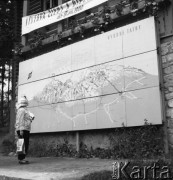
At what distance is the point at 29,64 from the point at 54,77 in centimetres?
162

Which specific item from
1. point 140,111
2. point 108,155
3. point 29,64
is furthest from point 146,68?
point 29,64

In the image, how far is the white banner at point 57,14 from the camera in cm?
966

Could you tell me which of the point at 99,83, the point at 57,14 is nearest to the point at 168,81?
the point at 99,83

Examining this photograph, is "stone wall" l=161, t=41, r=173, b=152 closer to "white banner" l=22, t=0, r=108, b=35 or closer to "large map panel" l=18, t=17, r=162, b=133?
"large map panel" l=18, t=17, r=162, b=133

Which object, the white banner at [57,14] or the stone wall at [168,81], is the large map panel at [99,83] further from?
the white banner at [57,14]

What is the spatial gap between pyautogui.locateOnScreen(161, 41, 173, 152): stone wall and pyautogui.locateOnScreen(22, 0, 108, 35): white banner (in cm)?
273

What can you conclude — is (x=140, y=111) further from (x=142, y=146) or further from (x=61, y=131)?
(x=61, y=131)

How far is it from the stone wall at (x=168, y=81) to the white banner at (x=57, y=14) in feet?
8.96

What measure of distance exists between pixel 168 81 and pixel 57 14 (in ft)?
16.1

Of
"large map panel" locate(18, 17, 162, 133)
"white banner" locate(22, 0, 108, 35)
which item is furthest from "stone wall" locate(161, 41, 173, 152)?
"white banner" locate(22, 0, 108, 35)

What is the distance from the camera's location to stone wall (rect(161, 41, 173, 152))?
23.7 ft

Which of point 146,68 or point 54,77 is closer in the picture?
point 146,68

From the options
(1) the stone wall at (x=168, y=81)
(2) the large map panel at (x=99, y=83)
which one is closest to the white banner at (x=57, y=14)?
(2) the large map panel at (x=99, y=83)

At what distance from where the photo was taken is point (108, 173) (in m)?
4.70
